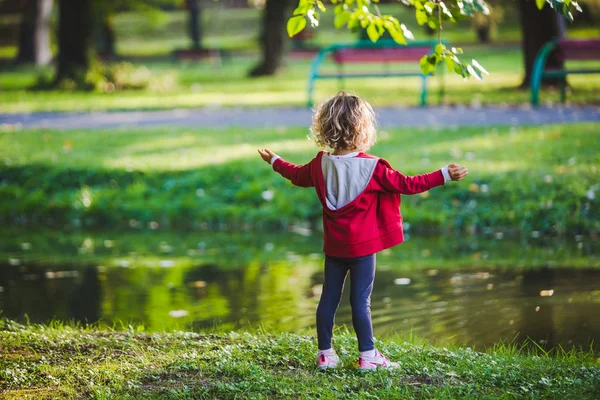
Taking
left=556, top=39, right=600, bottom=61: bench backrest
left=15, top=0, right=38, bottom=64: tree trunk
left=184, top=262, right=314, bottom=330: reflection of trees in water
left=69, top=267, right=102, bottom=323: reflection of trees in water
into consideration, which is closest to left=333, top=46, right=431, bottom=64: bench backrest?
left=556, top=39, right=600, bottom=61: bench backrest

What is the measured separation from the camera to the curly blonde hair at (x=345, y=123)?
407 centimetres

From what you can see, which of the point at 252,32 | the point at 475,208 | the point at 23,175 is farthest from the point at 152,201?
the point at 252,32


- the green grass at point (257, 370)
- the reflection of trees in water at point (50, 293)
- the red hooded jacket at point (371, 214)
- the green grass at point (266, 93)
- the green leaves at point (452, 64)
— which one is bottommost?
the reflection of trees in water at point (50, 293)

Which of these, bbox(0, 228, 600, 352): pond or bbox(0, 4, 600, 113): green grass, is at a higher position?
bbox(0, 4, 600, 113): green grass

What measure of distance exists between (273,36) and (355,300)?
21.7 meters

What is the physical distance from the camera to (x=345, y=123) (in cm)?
407

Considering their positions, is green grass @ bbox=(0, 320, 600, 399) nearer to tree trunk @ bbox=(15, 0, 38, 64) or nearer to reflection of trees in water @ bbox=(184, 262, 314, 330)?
reflection of trees in water @ bbox=(184, 262, 314, 330)

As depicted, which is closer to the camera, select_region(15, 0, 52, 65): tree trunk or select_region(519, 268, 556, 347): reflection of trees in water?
select_region(519, 268, 556, 347): reflection of trees in water

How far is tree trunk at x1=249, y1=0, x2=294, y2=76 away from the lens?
80.9 feet

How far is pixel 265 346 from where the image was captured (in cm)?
452

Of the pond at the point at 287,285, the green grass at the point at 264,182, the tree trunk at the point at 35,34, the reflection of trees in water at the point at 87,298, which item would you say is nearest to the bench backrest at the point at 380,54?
the green grass at the point at 264,182

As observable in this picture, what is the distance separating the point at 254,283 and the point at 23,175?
179 inches

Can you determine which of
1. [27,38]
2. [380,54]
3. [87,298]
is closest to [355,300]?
[87,298]

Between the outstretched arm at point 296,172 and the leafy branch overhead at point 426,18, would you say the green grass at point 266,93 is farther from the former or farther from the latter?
the outstretched arm at point 296,172
